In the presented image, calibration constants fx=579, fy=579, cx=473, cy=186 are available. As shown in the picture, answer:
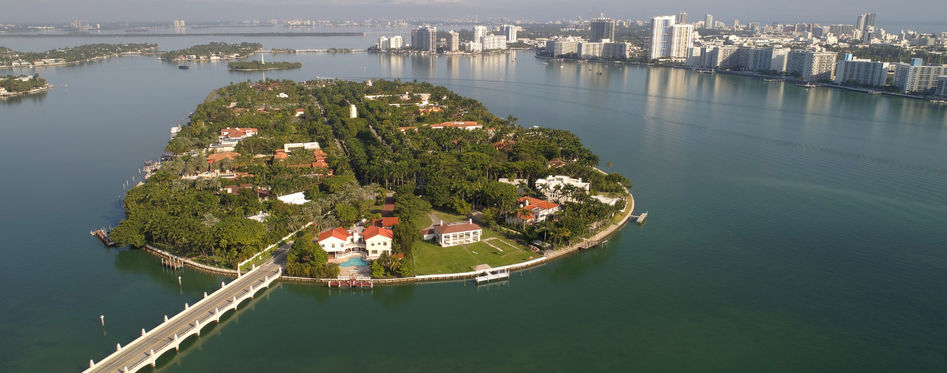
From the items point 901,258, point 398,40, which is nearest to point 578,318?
point 901,258

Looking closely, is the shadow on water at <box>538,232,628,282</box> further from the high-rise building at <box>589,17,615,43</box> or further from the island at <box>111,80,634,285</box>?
the high-rise building at <box>589,17,615,43</box>

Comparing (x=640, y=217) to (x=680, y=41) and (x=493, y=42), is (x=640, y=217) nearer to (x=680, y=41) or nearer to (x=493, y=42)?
(x=680, y=41)

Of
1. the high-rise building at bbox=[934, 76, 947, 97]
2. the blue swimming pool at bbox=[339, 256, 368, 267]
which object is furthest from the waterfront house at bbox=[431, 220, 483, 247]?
the high-rise building at bbox=[934, 76, 947, 97]

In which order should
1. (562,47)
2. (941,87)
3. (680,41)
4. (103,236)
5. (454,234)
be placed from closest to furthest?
(454,234) < (103,236) < (941,87) < (680,41) < (562,47)

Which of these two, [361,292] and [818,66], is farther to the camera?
[818,66]

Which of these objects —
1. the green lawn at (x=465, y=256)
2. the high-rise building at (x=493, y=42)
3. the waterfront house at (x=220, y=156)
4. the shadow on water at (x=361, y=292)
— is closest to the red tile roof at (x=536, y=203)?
the green lawn at (x=465, y=256)

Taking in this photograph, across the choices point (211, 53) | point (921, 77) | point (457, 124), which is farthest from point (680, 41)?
point (211, 53)

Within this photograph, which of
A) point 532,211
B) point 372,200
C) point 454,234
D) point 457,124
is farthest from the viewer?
point 457,124
